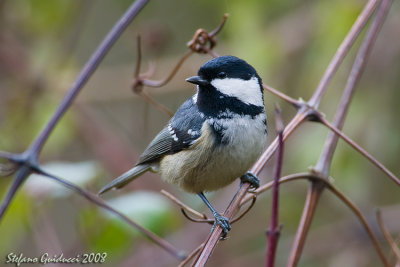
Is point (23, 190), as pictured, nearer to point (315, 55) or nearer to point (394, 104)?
point (315, 55)

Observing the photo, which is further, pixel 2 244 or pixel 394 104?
pixel 394 104

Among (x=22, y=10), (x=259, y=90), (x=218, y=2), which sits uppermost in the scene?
(x=218, y=2)

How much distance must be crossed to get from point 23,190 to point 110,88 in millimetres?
1766

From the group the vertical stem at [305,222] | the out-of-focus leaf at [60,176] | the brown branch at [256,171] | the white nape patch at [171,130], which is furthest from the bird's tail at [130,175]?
the vertical stem at [305,222]

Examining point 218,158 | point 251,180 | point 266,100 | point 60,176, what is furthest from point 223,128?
point 266,100

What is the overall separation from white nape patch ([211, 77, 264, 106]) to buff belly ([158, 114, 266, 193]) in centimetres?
12

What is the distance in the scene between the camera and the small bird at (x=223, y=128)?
6.96ft

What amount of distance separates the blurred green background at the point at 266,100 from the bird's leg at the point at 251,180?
A: 40 cm

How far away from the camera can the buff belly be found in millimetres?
2117

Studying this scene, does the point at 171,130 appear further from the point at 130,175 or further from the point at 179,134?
the point at 130,175

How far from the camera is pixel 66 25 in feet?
11.2

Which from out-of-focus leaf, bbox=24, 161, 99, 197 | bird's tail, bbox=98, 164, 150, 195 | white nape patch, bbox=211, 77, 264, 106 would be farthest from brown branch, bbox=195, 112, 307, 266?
bird's tail, bbox=98, 164, 150, 195

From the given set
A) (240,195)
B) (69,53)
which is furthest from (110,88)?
(240,195)

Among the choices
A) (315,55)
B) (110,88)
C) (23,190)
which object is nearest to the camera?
(23,190)
